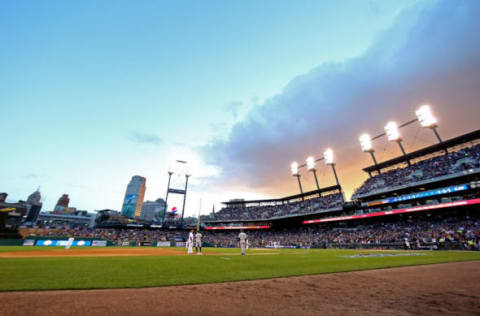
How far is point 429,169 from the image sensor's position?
3575 centimetres

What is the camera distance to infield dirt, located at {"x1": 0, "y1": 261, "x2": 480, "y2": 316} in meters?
3.81

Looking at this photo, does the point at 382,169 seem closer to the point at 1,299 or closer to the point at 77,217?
the point at 1,299

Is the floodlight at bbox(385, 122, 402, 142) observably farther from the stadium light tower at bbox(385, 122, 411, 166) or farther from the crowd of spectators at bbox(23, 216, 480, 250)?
the crowd of spectators at bbox(23, 216, 480, 250)

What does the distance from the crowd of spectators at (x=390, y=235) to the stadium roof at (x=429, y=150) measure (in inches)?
531

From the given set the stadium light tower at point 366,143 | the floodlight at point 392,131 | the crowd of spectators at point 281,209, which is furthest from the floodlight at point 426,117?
the crowd of spectators at point 281,209

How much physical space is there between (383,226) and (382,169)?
54.1 ft

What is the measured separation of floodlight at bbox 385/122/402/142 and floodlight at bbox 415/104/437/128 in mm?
4202

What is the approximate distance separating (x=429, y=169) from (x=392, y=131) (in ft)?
27.5

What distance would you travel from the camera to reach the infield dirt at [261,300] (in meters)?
3.81

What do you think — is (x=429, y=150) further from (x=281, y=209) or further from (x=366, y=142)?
(x=281, y=209)

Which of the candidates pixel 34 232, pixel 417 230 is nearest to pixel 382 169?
pixel 417 230

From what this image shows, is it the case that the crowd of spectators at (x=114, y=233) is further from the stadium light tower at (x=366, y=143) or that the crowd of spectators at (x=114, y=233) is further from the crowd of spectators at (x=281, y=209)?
the stadium light tower at (x=366, y=143)

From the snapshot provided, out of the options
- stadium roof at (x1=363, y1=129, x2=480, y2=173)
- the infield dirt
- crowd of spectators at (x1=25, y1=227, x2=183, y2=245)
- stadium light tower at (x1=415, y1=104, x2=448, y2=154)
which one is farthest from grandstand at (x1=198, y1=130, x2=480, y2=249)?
the infield dirt

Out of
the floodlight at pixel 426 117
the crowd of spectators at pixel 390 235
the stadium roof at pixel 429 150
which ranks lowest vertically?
the crowd of spectators at pixel 390 235
